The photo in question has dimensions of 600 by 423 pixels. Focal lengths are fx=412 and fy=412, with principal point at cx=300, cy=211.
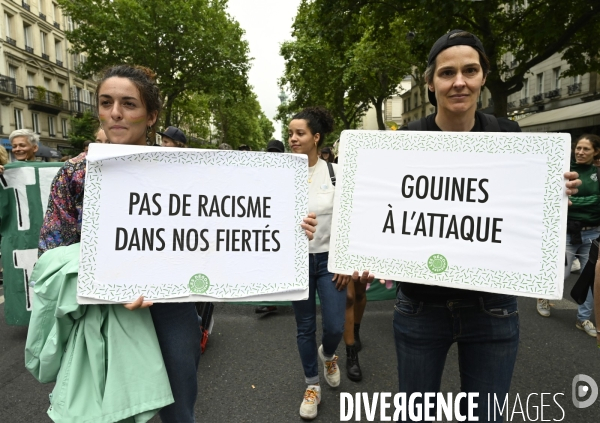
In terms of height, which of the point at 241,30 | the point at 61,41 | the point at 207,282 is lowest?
the point at 207,282

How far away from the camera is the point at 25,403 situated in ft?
9.53

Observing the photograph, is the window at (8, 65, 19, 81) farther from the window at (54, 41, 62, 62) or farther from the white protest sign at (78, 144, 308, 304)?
the white protest sign at (78, 144, 308, 304)

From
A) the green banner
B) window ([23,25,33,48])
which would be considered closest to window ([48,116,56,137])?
window ([23,25,33,48])

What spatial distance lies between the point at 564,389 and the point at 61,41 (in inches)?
1749

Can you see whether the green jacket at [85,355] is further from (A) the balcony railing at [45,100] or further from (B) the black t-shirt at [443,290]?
(A) the balcony railing at [45,100]

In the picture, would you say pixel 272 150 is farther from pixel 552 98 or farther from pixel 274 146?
pixel 552 98

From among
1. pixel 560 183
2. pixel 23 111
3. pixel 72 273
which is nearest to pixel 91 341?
pixel 72 273

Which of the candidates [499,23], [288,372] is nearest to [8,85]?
[499,23]

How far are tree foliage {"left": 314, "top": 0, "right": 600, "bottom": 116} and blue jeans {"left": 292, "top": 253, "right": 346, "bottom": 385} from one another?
22.6ft

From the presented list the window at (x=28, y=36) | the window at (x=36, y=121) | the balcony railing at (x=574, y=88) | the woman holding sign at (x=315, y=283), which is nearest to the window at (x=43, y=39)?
the window at (x=28, y=36)

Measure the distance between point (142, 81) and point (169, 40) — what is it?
25.0 meters

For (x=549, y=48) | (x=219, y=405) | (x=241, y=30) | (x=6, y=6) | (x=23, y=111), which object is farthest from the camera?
(x=23, y=111)

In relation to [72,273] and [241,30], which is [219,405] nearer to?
[72,273]

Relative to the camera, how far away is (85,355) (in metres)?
1.50
